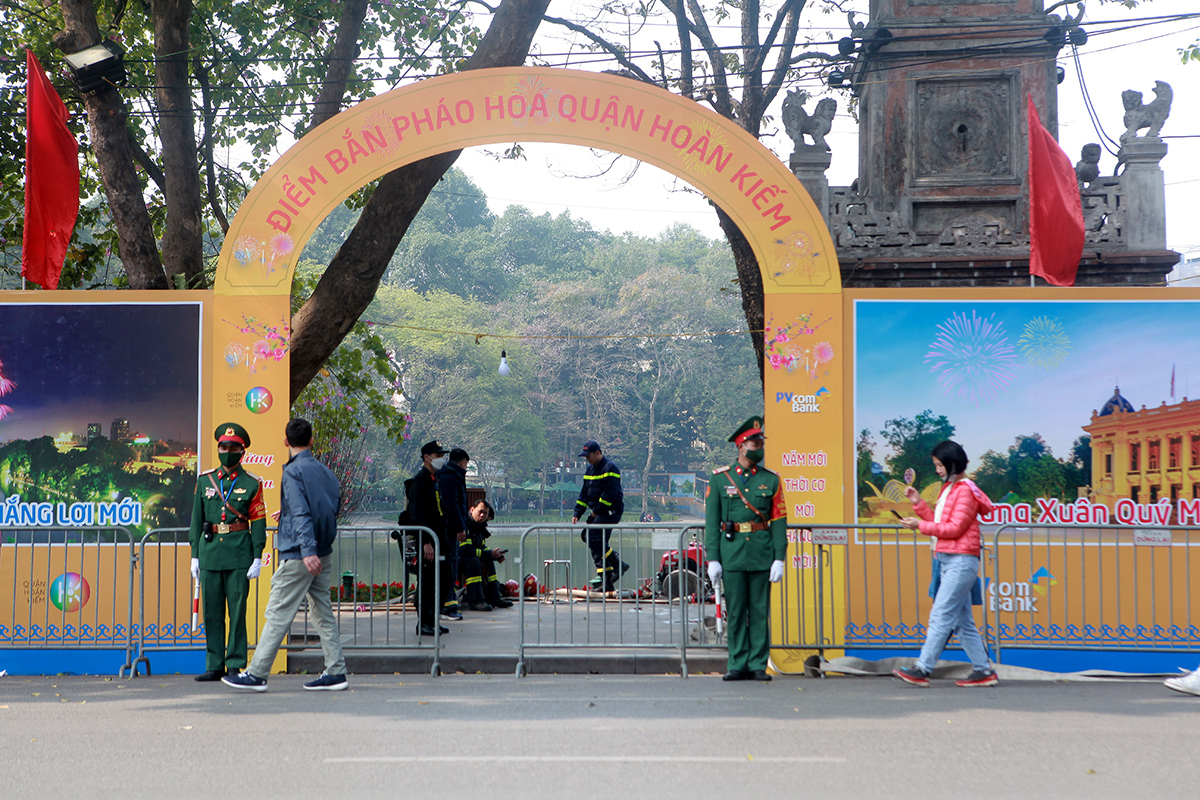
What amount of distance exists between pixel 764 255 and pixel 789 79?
8.48m

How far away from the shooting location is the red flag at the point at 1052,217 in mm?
9531

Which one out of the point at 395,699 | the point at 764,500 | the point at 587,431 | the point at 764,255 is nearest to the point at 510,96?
the point at 764,255

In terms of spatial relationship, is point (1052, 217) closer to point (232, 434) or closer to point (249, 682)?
point (232, 434)

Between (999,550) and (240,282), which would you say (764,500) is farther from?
(240,282)

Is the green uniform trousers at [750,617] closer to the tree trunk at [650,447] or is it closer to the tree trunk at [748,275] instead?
the tree trunk at [748,275]

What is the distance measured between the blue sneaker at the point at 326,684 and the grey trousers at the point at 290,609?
56 mm

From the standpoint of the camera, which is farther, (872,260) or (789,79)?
(789,79)

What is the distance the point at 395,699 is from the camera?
736 centimetres

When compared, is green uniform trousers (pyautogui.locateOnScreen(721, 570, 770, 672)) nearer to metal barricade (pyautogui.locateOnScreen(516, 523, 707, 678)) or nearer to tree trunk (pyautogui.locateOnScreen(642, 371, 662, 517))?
metal barricade (pyautogui.locateOnScreen(516, 523, 707, 678))

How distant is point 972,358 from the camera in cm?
894

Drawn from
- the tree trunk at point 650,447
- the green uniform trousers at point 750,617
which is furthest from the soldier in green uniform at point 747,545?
the tree trunk at point 650,447

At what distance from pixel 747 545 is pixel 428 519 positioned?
12.1ft

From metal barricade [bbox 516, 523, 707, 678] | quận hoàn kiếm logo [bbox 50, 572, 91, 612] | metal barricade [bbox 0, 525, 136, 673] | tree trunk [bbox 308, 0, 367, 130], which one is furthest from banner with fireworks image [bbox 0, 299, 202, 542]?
tree trunk [bbox 308, 0, 367, 130]

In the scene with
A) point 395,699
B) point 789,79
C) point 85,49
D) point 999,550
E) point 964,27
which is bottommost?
point 395,699
